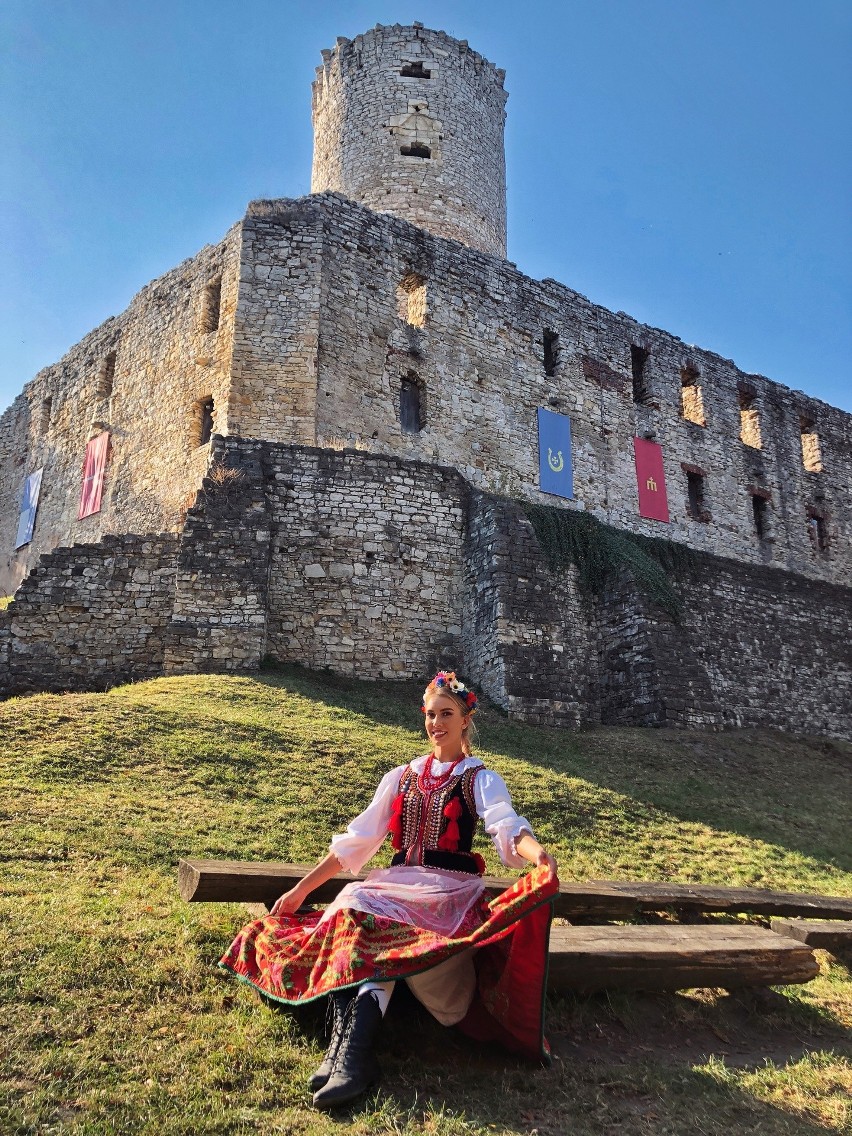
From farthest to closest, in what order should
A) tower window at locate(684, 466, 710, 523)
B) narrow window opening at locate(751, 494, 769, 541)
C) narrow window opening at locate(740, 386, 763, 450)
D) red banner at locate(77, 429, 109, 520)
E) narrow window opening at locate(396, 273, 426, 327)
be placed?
narrow window opening at locate(740, 386, 763, 450) < narrow window opening at locate(751, 494, 769, 541) < tower window at locate(684, 466, 710, 523) < red banner at locate(77, 429, 109, 520) < narrow window opening at locate(396, 273, 426, 327)

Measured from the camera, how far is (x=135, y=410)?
19.6 meters

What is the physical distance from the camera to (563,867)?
286 inches

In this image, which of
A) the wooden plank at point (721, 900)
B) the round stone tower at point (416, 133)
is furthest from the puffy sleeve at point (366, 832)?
the round stone tower at point (416, 133)

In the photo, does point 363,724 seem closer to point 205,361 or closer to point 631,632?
point 631,632

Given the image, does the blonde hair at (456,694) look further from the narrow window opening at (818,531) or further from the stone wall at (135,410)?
the narrow window opening at (818,531)

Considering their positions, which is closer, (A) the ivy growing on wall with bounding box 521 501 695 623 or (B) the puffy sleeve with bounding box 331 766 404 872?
(B) the puffy sleeve with bounding box 331 766 404 872

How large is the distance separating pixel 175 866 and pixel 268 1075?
2592 mm

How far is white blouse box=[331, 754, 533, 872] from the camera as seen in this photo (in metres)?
3.79

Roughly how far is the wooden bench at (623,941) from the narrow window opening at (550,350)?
55.3ft

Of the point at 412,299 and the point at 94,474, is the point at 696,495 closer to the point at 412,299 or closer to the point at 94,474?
the point at 412,299

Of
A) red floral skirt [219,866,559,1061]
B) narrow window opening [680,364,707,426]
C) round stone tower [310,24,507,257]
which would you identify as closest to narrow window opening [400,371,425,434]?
round stone tower [310,24,507,257]

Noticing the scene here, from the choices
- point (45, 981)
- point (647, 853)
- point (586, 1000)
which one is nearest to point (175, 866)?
point (45, 981)

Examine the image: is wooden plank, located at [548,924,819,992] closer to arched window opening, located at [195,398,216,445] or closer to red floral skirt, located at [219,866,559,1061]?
red floral skirt, located at [219,866,559,1061]

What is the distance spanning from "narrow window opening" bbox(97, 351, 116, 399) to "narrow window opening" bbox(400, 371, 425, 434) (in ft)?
27.7
